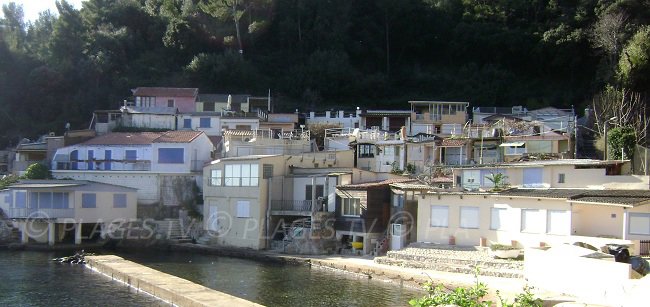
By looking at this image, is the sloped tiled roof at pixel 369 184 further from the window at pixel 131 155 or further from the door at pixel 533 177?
the window at pixel 131 155

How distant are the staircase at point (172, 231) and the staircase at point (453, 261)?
1430 cm

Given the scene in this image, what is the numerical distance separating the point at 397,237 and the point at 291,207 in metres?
7.44

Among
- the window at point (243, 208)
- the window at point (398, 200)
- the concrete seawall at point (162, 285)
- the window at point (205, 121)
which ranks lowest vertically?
the concrete seawall at point (162, 285)

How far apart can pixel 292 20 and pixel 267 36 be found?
302 cm

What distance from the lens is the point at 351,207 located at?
112ft

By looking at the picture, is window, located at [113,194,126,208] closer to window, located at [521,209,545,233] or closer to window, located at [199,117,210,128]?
window, located at [199,117,210,128]

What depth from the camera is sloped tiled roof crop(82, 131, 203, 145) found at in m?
42.9

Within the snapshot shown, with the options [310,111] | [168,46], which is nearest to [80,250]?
[310,111]

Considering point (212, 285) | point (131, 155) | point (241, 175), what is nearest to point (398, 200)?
point (241, 175)

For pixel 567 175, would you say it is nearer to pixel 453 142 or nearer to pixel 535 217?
pixel 535 217

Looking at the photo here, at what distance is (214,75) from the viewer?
5828 centimetres

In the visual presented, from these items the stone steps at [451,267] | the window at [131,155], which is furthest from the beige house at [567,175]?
the window at [131,155]

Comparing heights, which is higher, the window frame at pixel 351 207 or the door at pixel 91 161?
the door at pixel 91 161

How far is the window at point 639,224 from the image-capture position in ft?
82.0
